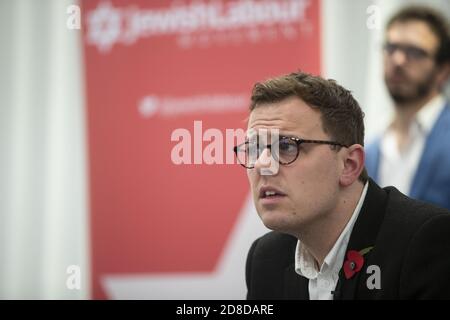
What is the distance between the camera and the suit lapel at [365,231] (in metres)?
1.93

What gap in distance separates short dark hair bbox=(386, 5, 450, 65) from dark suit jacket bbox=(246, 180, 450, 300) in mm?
1632

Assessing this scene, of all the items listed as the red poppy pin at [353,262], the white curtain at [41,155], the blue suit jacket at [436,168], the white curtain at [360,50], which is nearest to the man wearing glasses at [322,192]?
the red poppy pin at [353,262]

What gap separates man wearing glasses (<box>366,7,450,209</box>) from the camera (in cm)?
346

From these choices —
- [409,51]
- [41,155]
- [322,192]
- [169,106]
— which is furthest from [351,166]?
[41,155]

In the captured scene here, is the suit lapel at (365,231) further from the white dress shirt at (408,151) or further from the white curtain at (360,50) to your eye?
the white curtain at (360,50)

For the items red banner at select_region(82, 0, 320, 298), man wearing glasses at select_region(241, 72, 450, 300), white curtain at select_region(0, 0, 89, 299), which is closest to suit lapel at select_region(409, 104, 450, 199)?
red banner at select_region(82, 0, 320, 298)

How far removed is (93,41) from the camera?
420 centimetres

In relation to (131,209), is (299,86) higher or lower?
higher

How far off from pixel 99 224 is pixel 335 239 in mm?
2370

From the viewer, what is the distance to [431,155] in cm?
346
